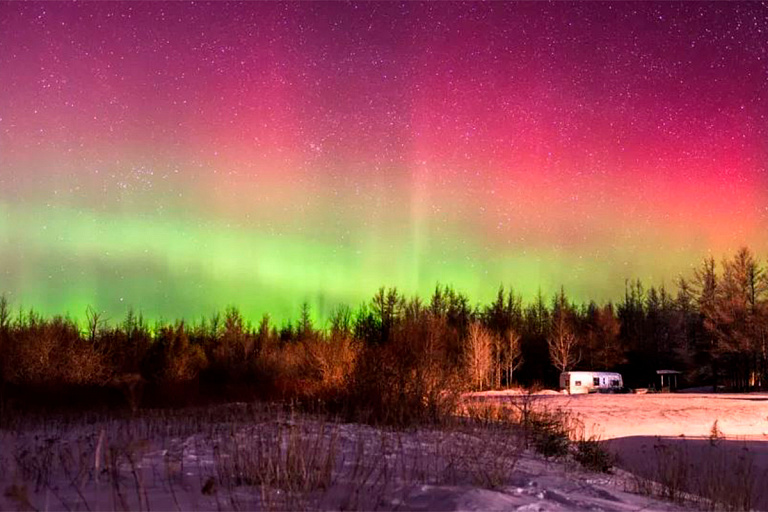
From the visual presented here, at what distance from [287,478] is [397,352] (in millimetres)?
13958

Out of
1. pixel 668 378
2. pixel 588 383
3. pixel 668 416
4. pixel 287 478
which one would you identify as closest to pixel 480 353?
pixel 588 383

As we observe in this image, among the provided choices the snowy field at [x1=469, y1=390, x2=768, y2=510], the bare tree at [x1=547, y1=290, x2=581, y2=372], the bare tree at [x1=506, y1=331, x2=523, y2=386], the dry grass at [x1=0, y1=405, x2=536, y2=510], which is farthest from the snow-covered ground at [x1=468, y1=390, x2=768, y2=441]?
the bare tree at [x1=547, y1=290, x2=581, y2=372]

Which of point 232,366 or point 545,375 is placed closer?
point 232,366

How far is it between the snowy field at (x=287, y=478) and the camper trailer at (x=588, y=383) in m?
44.9

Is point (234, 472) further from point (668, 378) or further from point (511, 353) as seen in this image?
point (668, 378)

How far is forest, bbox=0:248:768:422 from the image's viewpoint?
2027 cm

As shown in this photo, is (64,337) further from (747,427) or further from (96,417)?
(747,427)

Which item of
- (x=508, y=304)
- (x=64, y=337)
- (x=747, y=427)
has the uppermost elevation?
(x=508, y=304)

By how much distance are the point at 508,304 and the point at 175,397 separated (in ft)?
207

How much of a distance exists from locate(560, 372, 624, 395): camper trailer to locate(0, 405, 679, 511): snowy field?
44866 millimetres

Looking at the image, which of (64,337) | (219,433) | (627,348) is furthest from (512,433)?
(627,348)

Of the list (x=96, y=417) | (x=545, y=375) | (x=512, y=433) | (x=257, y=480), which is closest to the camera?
(x=257, y=480)

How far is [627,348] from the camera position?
6756cm

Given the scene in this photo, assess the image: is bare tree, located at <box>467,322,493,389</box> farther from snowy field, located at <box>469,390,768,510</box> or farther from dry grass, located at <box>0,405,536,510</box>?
dry grass, located at <box>0,405,536,510</box>
